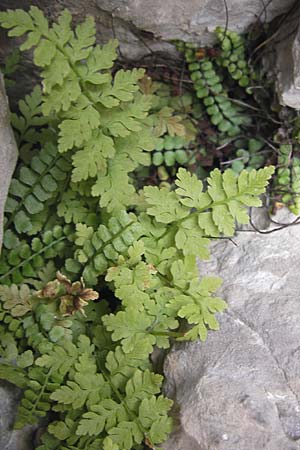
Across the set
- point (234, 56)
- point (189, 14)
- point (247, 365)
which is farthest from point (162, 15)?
point (247, 365)

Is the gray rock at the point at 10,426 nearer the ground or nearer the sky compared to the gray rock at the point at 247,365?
nearer the ground

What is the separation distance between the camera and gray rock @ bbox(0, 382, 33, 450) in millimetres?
3012

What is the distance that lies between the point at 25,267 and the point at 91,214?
17.3 inches

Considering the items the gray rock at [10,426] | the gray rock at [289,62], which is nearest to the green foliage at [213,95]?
the gray rock at [289,62]

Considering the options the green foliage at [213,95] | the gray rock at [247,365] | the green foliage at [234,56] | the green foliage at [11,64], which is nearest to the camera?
the gray rock at [247,365]

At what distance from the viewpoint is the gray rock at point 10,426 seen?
9.88 ft

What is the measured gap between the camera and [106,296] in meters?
3.26

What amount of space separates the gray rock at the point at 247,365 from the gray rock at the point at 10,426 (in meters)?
0.80

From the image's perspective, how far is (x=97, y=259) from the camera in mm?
2914

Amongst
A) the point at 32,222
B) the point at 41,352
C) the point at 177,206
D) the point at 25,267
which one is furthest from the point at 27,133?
the point at 41,352

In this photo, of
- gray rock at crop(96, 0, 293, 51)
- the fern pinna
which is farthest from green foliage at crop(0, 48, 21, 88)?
gray rock at crop(96, 0, 293, 51)

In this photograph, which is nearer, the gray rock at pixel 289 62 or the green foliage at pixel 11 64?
the gray rock at pixel 289 62

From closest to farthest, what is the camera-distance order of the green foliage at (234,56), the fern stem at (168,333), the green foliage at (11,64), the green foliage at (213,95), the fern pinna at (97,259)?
the fern pinna at (97,259) → the fern stem at (168,333) → the green foliage at (11,64) → the green foliage at (234,56) → the green foliage at (213,95)

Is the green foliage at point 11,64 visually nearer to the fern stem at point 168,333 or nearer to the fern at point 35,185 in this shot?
the fern at point 35,185
